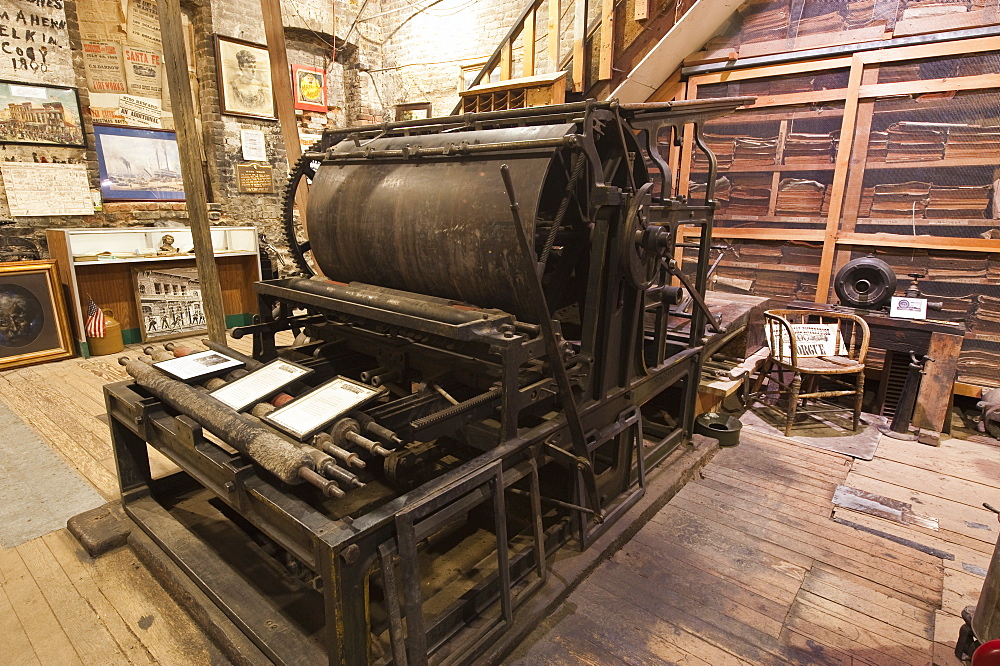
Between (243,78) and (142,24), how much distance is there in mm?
1100

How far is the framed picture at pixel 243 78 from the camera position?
21.7ft

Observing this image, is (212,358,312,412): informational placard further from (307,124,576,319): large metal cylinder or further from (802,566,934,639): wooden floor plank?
(802,566,934,639): wooden floor plank

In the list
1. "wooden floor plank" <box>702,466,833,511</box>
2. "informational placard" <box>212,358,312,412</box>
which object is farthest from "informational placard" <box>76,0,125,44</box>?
"wooden floor plank" <box>702,466,833,511</box>

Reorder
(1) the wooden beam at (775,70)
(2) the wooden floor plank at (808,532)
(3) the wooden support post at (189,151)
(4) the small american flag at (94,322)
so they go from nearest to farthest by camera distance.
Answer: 1. (2) the wooden floor plank at (808,532)
2. (3) the wooden support post at (189,151)
3. (1) the wooden beam at (775,70)
4. (4) the small american flag at (94,322)

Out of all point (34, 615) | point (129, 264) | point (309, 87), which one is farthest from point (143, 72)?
point (34, 615)

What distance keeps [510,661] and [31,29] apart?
22.8 ft

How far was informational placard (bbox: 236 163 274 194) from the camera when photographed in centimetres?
700

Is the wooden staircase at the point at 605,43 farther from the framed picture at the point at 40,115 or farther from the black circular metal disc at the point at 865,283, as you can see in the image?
the framed picture at the point at 40,115

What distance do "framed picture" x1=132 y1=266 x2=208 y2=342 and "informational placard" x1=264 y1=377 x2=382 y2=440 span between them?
4.65 meters

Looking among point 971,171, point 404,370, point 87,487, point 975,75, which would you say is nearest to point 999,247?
point 971,171

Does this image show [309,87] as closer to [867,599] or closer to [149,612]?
[149,612]

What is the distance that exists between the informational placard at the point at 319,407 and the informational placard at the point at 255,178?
600cm

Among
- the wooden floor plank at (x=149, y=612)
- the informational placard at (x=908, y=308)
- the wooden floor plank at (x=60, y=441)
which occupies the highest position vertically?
the informational placard at (x=908, y=308)

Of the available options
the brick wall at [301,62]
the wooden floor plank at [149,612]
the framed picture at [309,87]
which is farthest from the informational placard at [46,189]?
the wooden floor plank at [149,612]
